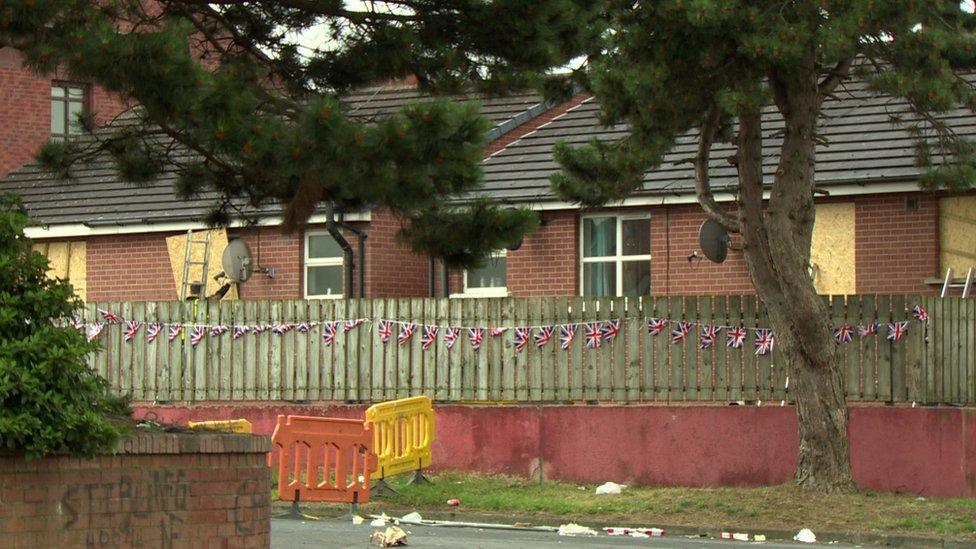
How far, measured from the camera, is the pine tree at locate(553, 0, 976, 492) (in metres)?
17.1

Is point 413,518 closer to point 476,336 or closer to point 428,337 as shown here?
point 476,336

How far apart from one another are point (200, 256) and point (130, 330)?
171 inches

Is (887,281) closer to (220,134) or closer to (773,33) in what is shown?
(773,33)

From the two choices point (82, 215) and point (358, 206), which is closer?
point (358, 206)

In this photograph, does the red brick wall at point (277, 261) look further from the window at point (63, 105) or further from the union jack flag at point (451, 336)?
the window at point (63, 105)

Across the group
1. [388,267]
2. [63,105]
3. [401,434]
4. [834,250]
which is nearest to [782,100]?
[834,250]

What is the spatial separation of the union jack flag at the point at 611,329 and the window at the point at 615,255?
4.53 m

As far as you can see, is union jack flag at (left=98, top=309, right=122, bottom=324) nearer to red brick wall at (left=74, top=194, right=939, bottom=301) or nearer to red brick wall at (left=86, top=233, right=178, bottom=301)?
red brick wall at (left=74, top=194, right=939, bottom=301)

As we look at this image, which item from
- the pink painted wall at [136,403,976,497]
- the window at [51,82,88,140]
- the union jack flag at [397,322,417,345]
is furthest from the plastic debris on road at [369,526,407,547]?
the window at [51,82,88,140]

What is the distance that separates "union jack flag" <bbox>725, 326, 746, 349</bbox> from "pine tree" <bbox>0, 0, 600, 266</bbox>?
6.78m

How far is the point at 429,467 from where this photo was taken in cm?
2280

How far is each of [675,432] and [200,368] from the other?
24.1ft

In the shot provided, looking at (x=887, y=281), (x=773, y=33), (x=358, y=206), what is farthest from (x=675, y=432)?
(x=358, y=206)

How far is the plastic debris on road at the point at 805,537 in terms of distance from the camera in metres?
17.4
